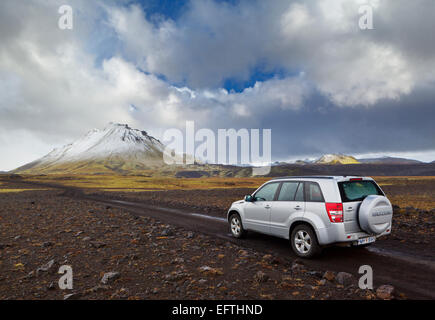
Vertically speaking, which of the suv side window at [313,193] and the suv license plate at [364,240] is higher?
the suv side window at [313,193]

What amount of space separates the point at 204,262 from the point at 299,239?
2671mm

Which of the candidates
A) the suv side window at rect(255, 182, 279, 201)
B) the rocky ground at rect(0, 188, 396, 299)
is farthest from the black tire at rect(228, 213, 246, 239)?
the suv side window at rect(255, 182, 279, 201)

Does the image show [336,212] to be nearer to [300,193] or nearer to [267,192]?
[300,193]

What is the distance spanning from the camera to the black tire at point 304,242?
7055 mm

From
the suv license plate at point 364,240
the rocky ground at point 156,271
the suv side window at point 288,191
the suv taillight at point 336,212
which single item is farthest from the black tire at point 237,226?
the suv license plate at point 364,240

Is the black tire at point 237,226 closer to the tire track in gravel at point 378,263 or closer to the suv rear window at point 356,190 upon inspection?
the tire track in gravel at point 378,263

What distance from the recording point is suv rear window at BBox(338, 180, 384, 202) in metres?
7.00

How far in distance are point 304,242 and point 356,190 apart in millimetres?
1943

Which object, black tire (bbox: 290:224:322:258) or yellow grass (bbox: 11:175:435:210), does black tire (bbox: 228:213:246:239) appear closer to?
black tire (bbox: 290:224:322:258)

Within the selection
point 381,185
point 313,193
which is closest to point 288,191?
point 313,193

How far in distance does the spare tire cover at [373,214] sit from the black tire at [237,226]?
164 inches

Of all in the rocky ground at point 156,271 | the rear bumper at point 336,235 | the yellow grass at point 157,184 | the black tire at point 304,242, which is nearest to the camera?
the rocky ground at point 156,271

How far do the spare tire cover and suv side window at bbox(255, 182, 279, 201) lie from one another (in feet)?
8.53
